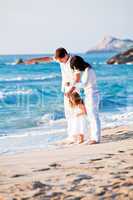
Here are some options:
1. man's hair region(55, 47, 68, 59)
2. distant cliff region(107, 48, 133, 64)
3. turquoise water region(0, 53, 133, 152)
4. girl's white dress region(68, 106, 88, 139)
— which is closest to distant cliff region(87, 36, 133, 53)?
turquoise water region(0, 53, 133, 152)

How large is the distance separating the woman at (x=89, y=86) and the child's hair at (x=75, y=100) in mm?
78

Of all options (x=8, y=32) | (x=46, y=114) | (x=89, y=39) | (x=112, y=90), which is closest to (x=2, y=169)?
(x=46, y=114)

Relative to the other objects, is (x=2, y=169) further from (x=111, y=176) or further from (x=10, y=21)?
(x=10, y=21)

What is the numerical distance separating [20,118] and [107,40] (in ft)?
13.7

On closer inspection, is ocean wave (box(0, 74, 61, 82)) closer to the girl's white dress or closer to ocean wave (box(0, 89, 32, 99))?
ocean wave (box(0, 89, 32, 99))

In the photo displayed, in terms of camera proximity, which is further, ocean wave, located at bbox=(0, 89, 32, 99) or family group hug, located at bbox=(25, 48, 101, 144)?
ocean wave, located at bbox=(0, 89, 32, 99)

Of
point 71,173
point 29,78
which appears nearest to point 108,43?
point 29,78

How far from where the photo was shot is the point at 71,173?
2830 millimetres

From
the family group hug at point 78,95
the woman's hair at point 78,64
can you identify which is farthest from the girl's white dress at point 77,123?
the woman's hair at point 78,64

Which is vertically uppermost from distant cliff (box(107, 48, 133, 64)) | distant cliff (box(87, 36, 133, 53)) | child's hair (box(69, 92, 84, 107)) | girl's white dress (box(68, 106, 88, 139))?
child's hair (box(69, 92, 84, 107))

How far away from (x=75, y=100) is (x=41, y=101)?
19.9ft

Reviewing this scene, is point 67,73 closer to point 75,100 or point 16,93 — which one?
point 75,100

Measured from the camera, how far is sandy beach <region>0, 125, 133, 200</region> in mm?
2480

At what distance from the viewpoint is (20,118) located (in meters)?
7.06
